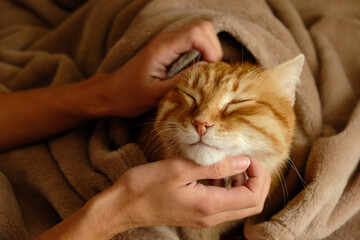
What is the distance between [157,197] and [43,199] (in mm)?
598

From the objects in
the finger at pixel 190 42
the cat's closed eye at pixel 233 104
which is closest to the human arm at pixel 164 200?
the cat's closed eye at pixel 233 104

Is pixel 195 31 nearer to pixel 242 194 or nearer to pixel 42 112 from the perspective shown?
pixel 242 194

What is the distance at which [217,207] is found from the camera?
875 millimetres

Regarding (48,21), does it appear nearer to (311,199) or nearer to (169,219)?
(169,219)

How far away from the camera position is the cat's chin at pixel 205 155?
87 cm

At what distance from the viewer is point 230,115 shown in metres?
0.93

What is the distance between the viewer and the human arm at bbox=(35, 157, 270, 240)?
2.86 feet

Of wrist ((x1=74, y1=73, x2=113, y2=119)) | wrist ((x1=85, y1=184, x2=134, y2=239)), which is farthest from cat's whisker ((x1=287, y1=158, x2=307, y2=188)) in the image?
wrist ((x1=74, y1=73, x2=113, y2=119))

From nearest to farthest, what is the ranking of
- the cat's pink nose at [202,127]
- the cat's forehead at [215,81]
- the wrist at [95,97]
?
the cat's pink nose at [202,127] < the cat's forehead at [215,81] < the wrist at [95,97]

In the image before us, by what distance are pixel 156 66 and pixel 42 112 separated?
0.51 metres

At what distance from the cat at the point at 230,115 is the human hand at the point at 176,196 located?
0.14 feet

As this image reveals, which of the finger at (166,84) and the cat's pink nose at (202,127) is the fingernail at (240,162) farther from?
the finger at (166,84)

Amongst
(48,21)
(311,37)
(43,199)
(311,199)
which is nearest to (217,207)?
(311,199)

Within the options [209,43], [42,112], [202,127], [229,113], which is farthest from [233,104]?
[42,112]
